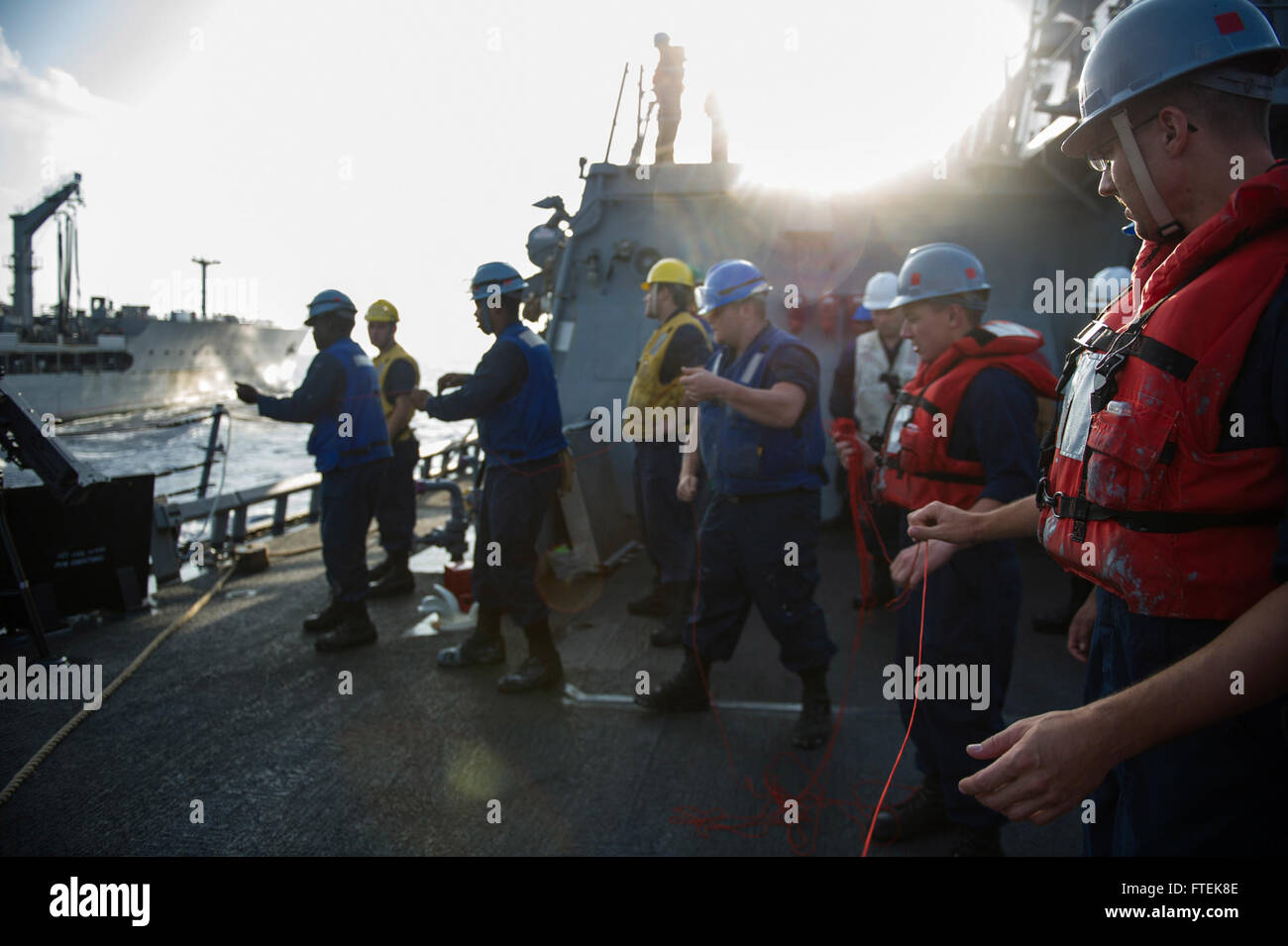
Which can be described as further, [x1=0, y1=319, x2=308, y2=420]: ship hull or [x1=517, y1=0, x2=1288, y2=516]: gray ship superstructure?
[x1=0, y1=319, x2=308, y2=420]: ship hull

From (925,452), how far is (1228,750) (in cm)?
157

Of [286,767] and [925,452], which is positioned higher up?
[925,452]

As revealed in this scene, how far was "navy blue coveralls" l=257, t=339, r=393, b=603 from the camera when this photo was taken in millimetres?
4484

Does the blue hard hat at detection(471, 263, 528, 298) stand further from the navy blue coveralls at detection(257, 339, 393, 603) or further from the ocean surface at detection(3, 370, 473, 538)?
the ocean surface at detection(3, 370, 473, 538)

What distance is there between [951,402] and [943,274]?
48 centimetres

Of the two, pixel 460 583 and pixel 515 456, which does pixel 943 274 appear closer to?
pixel 515 456

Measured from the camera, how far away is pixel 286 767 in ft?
10.6

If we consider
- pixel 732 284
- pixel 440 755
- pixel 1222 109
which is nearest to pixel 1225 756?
pixel 1222 109

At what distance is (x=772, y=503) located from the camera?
3318 millimetres

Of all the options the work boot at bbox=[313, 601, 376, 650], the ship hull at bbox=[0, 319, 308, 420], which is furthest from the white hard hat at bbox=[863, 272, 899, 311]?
the ship hull at bbox=[0, 319, 308, 420]

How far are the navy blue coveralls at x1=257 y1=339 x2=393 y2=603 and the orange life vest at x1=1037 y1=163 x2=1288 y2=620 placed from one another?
13.8 feet

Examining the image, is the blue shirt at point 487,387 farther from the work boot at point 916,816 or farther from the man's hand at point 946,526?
the work boot at point 916,816
